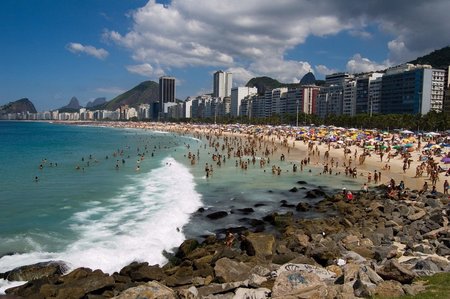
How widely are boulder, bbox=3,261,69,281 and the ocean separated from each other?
41cm

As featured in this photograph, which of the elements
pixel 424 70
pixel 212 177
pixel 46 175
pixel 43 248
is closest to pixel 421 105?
pixel 424 70

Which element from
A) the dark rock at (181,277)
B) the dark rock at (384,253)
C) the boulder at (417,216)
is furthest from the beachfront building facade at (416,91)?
the dark rock at (181,277)

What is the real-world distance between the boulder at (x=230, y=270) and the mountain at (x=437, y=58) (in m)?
181

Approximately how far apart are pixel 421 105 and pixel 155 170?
345ft

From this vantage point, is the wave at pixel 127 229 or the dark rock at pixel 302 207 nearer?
the wave at pixel 127 229

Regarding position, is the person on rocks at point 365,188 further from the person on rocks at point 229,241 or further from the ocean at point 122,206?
the person on rocks at point 229,241

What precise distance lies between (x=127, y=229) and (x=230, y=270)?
861cm

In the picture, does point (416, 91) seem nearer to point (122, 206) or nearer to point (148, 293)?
point (122, 206)

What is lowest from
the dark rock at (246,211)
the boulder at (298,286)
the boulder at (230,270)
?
the dark rock at (246,211)

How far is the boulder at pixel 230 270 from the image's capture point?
12.2 metres

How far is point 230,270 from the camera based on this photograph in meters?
12.6

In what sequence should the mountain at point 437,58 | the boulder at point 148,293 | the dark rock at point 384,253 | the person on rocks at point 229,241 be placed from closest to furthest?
the boulder at point 148,293 < the dark rock at point 384,253 < the person on rocks at point 229,241 < the mountain at point 437,58

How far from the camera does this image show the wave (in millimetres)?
15487

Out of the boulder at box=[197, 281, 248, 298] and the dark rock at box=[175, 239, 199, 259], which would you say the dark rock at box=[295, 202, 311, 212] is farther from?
the boulder at box=[197, 281, 248, 298]
